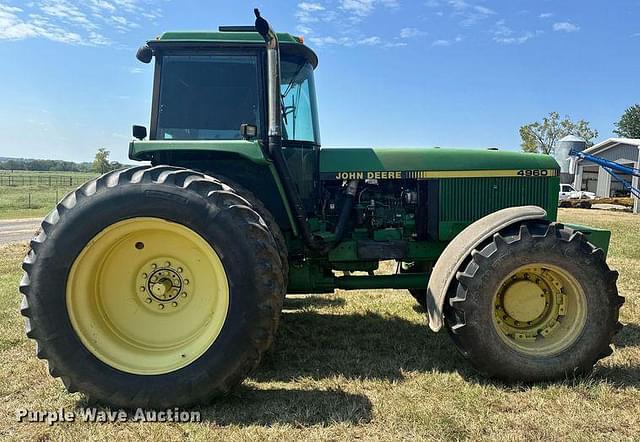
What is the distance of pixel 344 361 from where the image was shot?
4.14 meters

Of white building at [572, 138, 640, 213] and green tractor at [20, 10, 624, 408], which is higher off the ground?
white building at [572, 138, 640, 213]

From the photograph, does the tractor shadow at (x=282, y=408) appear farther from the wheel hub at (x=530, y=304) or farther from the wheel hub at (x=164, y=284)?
the wheel hub at (x=530, y=304)

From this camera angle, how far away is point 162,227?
Result: 3342 mm

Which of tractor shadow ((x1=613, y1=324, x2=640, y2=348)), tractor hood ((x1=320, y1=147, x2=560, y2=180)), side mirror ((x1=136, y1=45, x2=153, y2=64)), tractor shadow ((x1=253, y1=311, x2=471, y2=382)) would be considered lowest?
tractor shadow ((x1=253, y1=311, x2=471, y2=382))

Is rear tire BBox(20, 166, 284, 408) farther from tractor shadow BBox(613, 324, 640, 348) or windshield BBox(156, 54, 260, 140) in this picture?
tractor shadow BBox(613, 324, 640, 348)

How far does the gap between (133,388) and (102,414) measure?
0.26 meters

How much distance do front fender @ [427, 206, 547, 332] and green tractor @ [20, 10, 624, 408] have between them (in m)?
0.02

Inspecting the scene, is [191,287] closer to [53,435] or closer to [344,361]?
[53,435]

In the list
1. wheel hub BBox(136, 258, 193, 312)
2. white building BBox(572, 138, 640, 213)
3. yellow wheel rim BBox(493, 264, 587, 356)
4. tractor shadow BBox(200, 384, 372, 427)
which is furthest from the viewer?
white building BBox(572, 138, 640, 213)

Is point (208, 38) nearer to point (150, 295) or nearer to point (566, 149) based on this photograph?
point (150, 295)

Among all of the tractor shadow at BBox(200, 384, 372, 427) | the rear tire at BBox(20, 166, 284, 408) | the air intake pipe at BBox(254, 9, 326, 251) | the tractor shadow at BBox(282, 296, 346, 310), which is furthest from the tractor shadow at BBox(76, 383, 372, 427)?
the tractor shadow at BBox(282, 296, 346, 310)

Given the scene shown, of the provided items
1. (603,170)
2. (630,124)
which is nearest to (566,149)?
(603,170)

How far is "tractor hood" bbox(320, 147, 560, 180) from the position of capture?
4598mm

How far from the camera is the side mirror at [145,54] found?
167 inches
